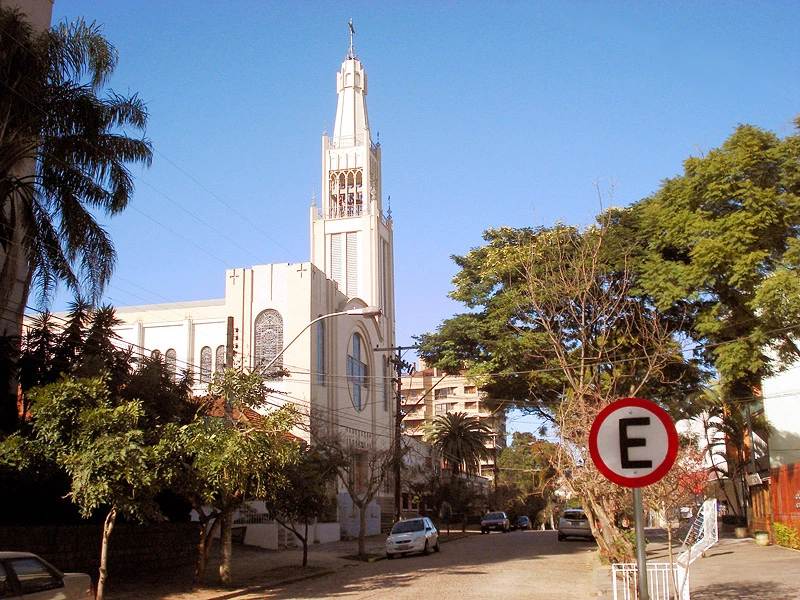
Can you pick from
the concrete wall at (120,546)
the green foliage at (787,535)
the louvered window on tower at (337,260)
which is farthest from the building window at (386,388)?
the concrete wall at (120,546)

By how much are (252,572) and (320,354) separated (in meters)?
21.8

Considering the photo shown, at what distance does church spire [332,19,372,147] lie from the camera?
66.2 m

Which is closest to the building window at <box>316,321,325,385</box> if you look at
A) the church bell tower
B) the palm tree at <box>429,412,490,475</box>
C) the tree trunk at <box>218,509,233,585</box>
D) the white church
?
the white church

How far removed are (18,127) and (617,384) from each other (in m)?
18.1

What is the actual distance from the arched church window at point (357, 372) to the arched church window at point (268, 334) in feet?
20.4

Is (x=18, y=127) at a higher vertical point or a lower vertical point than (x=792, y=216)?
higher

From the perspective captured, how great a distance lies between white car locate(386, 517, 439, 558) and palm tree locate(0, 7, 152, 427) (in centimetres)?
1552

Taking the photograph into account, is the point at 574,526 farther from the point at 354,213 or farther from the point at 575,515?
the point at 354,213

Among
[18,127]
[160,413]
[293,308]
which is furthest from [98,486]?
[293,308]

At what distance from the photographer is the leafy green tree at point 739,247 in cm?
2023

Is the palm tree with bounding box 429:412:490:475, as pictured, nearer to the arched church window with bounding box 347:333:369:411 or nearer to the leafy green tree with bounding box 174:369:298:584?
the arched church window with bounding box 347:333:369:411

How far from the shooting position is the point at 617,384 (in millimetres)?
26594

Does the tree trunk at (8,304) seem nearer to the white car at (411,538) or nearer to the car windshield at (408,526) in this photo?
the white car at (411,538)

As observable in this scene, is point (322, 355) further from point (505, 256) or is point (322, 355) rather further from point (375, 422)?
point (505, 256)
